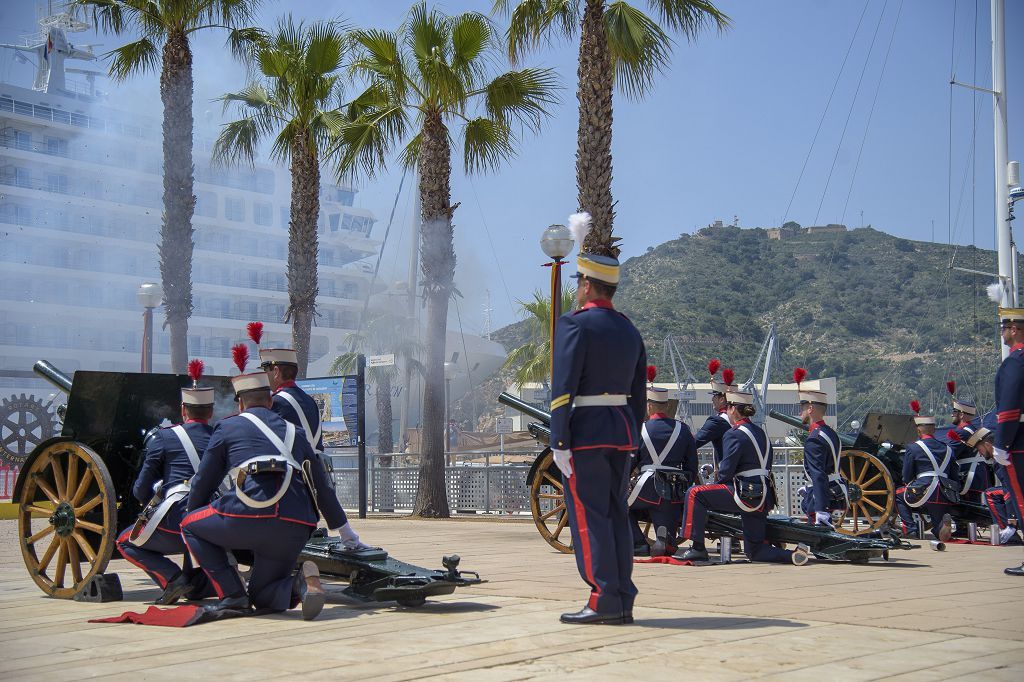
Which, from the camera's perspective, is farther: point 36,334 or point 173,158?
point 36,334

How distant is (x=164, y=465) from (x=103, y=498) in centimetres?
46

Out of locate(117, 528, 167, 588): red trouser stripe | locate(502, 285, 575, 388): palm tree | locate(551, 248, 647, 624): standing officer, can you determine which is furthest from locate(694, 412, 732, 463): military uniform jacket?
locate(502, 285, 575, 388): palm tree

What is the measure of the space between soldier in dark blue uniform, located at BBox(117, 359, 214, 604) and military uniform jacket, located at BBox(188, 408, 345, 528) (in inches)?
→ 28.3

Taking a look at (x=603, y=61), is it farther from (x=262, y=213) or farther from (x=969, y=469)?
(x=262, y=213)

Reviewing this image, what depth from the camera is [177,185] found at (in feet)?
70.1

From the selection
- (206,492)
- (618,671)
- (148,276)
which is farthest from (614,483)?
(148,276)

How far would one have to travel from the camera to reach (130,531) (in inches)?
308

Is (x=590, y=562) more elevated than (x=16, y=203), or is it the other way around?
(x=16, y=203)

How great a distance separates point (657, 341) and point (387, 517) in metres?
79.9

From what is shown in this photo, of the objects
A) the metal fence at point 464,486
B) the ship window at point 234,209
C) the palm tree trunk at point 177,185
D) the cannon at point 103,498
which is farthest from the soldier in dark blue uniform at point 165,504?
the ship window at point 234,209

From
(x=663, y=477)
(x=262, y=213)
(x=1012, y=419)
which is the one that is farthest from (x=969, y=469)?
(x=262, y=213)

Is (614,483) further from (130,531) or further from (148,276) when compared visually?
(148,276)

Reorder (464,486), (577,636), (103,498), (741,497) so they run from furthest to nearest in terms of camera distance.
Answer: (464,486)
(741,497)
(103,498)
(577,636)

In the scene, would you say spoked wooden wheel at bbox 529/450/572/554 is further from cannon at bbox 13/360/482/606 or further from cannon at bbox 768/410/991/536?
cannon at bbox 13/360/482/606
